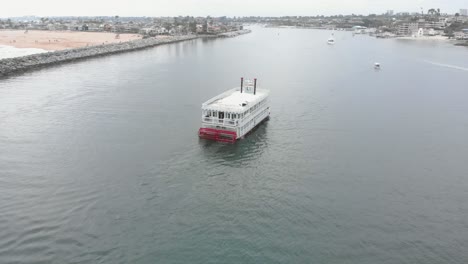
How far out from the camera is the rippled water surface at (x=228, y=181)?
56.8ft

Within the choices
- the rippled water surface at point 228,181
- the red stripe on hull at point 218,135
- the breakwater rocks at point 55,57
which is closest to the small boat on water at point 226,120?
the red stripe on hull at point 218,135

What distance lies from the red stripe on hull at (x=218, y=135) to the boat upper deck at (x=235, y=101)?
5.15 feet

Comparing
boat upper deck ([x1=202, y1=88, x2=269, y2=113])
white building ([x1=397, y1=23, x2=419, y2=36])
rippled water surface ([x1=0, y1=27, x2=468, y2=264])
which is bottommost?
rippled water surface ([x1=0, y1=27, x2=468, y2=264])

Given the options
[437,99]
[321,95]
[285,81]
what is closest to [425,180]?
[321,95]

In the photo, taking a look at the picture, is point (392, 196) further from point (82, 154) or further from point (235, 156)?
point (82, 154)

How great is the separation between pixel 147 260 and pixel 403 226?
472 inches

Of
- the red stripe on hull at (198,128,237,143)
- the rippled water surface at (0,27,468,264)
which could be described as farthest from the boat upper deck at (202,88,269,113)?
the rippled water surface at (0,27,468,264)

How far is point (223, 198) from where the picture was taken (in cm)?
2134

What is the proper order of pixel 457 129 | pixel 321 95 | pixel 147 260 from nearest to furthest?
1. pixel 147 260
2. pixel 457 129
3. pixel 321 95

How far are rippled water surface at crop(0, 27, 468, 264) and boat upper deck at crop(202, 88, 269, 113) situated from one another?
260 centimetres

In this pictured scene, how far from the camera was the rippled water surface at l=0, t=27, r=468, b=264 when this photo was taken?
17.3 metres

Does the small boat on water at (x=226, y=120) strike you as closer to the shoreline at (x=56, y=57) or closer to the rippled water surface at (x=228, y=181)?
the rippled water surface at (x=228, y=181)

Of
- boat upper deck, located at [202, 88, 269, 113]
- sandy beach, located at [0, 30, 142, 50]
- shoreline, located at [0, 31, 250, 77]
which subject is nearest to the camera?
boat upper deck, located at [202, 88, 269, 113]

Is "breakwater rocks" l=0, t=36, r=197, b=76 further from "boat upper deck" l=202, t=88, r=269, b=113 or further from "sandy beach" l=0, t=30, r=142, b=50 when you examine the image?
"boat upper deck" l=202, t=88, r=269, b=113
